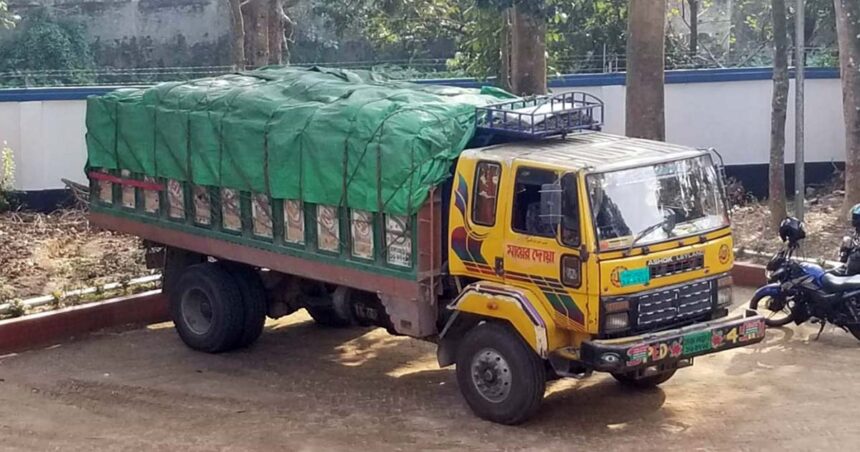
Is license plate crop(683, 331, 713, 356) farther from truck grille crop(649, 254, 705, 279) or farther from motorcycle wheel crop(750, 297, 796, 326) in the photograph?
motorcycle wheel crop(750, 297, 796, 326)

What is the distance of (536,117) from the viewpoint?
949 cm

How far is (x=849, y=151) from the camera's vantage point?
49.6 feet

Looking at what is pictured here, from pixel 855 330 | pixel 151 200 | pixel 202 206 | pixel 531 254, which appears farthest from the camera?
pixel 151 200

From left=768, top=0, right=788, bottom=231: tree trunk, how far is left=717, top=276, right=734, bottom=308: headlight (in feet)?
21.6

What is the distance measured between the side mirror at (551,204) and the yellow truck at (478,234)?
13mm

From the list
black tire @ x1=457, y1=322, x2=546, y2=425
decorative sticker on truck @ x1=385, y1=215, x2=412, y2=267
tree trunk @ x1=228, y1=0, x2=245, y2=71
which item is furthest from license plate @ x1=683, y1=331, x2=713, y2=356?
tree trunk @ x1=228, y1=0, x2=245, y2=71

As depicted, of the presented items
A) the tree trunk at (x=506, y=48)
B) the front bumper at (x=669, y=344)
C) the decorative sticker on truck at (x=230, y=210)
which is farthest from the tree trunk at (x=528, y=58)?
the front bumper at (x=669, y=344)

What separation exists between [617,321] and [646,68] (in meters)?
6.00

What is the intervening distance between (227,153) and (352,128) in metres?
1.60

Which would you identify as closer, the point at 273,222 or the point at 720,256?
the point at 720,256

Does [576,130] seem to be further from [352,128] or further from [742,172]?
[742,172]

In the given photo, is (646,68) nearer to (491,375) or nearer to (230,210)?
(230,210)

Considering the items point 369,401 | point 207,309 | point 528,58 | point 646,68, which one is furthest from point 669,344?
point 528,58

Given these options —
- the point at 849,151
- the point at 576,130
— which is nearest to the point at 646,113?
the point at 849,151
